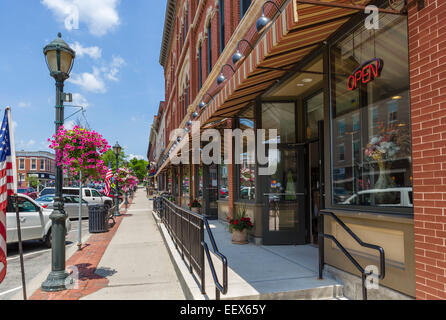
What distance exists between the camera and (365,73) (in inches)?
160

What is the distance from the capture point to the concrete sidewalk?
533 centimetres

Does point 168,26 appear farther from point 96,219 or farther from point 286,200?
point 286,200

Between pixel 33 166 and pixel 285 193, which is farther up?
pixel 33 166

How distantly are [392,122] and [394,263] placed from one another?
5.61 ft

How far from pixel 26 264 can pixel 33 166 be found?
298ft

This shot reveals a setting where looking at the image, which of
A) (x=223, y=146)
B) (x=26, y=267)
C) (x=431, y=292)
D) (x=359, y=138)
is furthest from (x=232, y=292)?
(x=223, y=146)

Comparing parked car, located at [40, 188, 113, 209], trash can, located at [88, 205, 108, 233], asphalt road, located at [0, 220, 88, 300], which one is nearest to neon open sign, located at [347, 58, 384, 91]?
asphalt road, located at [0, 220, 88, 300]

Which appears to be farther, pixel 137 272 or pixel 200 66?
pixel 200 66

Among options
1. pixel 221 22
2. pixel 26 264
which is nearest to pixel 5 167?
pixel 26 264

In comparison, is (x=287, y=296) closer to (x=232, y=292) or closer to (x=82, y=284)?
(x=232, y=292)

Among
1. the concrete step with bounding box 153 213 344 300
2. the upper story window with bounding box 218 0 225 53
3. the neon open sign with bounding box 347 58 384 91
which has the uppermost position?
the upper story window with bounding box 218 0 225 53

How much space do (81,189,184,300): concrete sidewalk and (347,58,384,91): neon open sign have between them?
13.6 ft

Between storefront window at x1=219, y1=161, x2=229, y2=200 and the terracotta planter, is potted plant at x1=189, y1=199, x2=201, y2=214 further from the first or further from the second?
the terracotta planter

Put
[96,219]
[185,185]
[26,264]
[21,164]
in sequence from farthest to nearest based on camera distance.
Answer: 1. [21,164]
2. [185,185]
3. [96,219]
4. [26,264]
